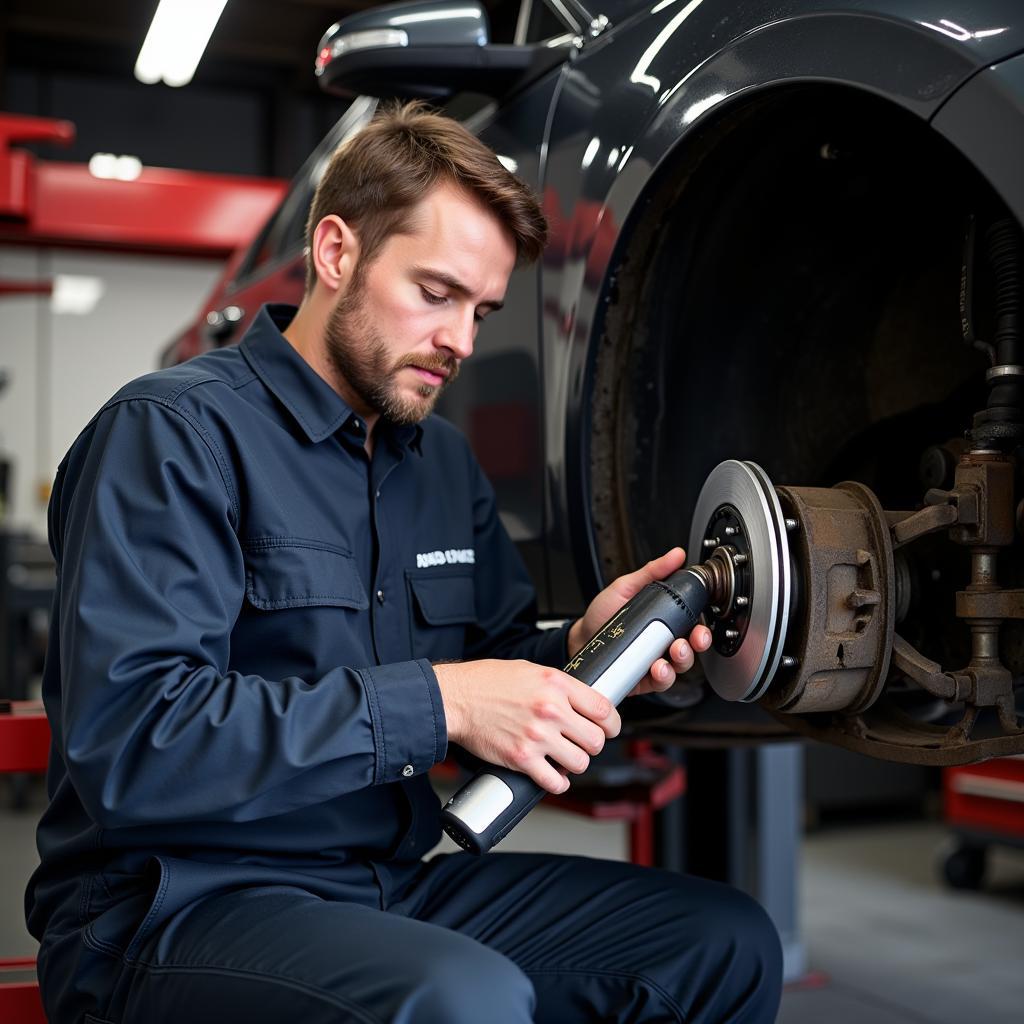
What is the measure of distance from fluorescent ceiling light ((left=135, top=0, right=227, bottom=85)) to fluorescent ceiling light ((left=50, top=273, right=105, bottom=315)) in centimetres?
126

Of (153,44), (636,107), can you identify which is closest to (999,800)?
(636,107)

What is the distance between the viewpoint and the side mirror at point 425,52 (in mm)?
1280

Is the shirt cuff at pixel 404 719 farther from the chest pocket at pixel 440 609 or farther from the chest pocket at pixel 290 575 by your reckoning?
the chest pocket at pixel 440 609

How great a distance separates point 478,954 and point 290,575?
0.35 m

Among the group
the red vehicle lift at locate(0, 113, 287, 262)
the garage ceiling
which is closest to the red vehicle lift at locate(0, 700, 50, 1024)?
the red vehicle lift at locate(0, 113, 287, 262)

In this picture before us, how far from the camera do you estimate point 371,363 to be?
1.10 m

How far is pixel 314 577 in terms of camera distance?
3.30ft

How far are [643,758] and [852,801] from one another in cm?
190

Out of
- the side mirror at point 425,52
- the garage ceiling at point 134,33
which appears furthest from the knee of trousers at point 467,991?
the garage ceiling at point 134,33

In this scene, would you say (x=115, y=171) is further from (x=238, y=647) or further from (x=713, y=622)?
(x=713, y=622)

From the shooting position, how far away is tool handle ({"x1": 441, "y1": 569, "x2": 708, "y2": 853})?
884 mm

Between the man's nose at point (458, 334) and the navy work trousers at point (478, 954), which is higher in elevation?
the man's nose at point (458, 334)

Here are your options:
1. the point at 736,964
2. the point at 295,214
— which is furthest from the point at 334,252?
the point at 295,214

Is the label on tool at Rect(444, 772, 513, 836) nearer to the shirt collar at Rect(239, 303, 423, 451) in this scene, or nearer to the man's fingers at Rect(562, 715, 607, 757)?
the man's fingers at Rect(562, 715, 607, 757)
